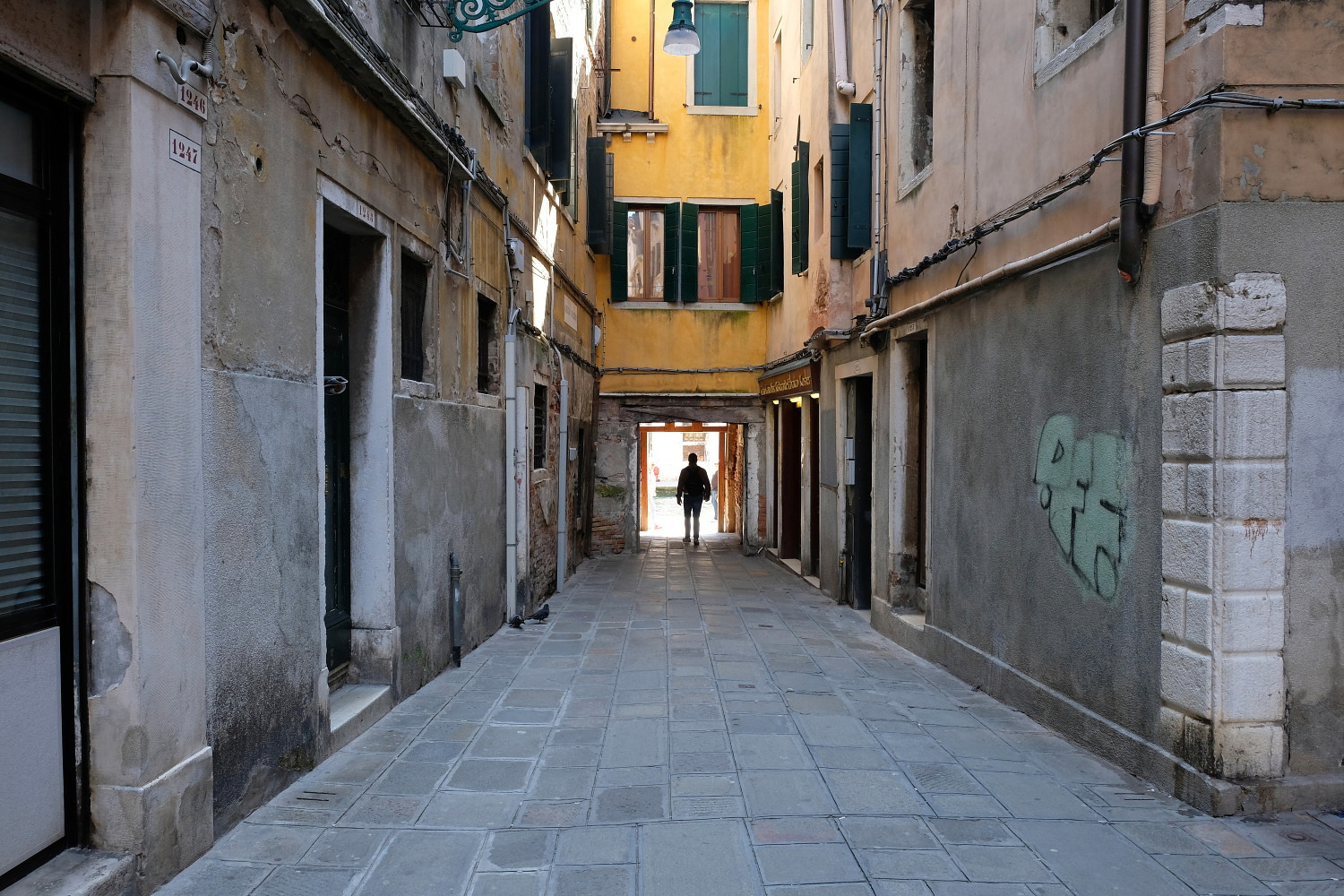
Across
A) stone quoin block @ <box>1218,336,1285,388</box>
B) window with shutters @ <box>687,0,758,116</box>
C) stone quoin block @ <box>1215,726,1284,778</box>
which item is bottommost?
stone quoin block @ <box>1215,726,1284,778</box>

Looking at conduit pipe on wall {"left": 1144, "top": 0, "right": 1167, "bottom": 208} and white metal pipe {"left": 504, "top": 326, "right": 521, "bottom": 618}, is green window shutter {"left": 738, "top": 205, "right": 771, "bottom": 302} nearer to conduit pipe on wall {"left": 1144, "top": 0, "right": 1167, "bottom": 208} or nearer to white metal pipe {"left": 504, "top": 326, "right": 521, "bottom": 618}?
white metal pipe {"left": 504, "top": 326, "right": 521, "bottom": 618}

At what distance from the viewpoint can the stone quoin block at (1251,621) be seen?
3.90 m

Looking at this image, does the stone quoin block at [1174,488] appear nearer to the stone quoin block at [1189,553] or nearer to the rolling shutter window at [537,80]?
the stone quoin block at [1189,553]

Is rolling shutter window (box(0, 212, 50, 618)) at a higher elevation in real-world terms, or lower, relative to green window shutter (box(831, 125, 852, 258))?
lower

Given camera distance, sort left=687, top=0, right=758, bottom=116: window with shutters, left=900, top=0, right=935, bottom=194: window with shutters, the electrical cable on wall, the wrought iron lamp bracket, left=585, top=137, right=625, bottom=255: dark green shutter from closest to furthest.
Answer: the electrical cable on wall, the wrought iron lamp bracket, left=900, top=0, right=935, bottom=194: window with shutters, left=585, top=137, right=625, bottom=255: dark green shutter, left=687, top=0, right=758, bottom=116: window with shutters

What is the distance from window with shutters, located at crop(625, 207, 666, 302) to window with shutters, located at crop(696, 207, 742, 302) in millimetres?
660

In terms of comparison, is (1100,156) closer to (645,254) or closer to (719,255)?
(719,255)

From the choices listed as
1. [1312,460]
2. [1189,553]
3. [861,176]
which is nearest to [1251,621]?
[1189,553]

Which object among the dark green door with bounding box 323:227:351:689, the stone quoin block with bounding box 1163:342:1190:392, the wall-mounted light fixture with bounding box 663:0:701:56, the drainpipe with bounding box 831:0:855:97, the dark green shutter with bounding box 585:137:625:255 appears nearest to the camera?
the stone quoin block with bounding box 1163:342:1190:392

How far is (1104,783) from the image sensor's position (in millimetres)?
4312

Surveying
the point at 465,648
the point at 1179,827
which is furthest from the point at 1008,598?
the point at 465,648

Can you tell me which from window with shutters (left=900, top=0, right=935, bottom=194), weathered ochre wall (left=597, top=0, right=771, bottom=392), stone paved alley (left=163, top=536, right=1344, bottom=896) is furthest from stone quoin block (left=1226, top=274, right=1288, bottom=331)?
weathered ochre wall (left=597, top=0, right=771, bottom=392)

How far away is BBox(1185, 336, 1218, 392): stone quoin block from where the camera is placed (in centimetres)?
390

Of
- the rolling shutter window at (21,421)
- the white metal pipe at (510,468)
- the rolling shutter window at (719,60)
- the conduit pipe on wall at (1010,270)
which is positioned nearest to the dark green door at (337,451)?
the rolling shutter window at (21,421)
